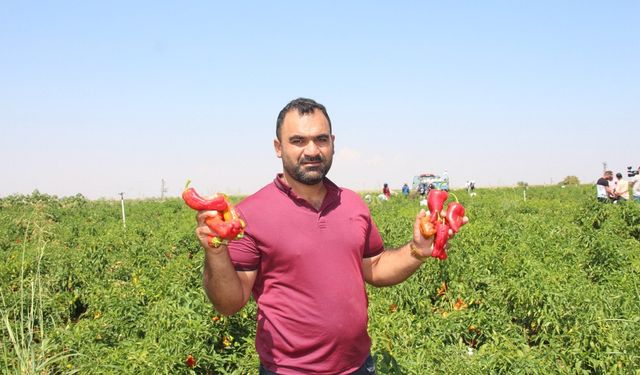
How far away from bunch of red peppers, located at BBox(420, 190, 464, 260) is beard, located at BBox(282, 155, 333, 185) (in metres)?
0.48

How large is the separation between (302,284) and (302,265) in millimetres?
73

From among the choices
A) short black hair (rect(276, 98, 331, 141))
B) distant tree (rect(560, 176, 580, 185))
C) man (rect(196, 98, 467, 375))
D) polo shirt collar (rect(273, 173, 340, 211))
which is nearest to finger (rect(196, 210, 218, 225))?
man (rect(196, 98, 467, 375))

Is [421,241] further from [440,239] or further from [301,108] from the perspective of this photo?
[301,108]

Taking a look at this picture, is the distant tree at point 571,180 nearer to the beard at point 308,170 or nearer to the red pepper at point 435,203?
the red pepper at point 435,203

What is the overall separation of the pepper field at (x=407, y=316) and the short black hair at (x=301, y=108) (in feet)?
6.00

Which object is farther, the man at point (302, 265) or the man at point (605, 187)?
the man at point (605, 187)

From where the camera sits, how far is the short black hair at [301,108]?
228 cm

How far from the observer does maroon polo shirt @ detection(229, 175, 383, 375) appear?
2.16 meters

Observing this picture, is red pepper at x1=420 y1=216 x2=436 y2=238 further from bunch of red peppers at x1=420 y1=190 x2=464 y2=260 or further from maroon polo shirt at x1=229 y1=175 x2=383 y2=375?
maroon polo shirt at x1=229 y1=175 x2=383 y2=375

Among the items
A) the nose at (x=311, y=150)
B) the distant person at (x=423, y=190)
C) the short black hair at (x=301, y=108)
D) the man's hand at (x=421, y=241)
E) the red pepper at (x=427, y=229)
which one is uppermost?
the short black hair at (x=301, y=108)

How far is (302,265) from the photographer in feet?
7.09

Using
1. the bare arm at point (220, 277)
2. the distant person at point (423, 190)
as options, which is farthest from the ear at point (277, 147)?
the distant person at point (423, 190)

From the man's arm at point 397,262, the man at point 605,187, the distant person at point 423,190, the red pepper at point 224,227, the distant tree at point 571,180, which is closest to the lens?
the red pepper at point 224,227

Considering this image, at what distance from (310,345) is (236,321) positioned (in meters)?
2.97
